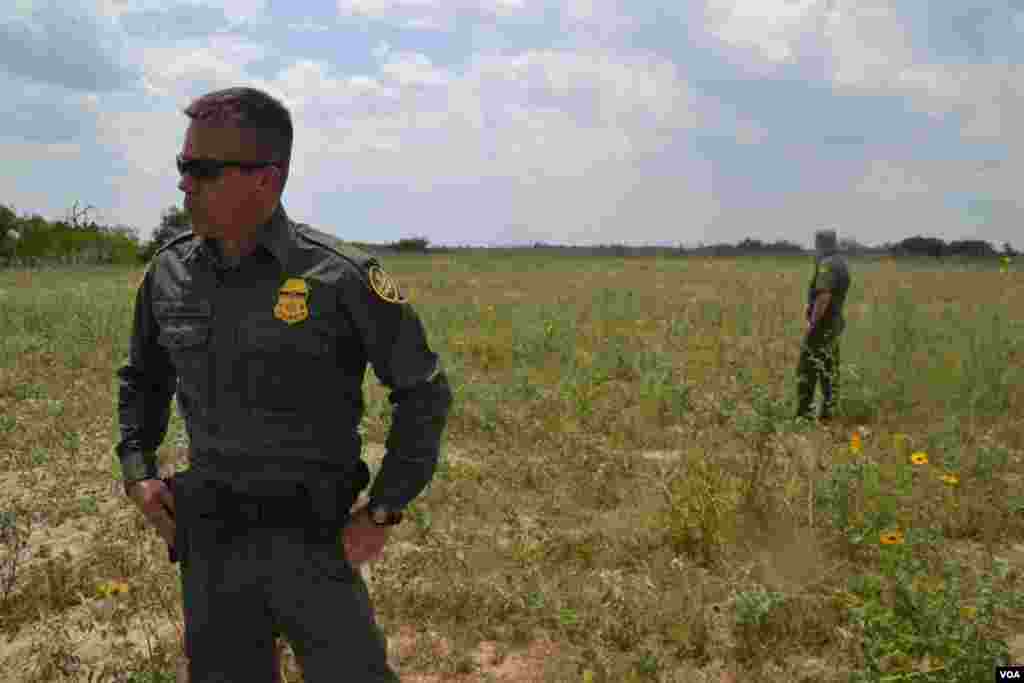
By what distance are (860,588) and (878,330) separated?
24.3ft

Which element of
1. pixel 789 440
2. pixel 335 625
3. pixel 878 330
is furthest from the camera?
pixel 878 330

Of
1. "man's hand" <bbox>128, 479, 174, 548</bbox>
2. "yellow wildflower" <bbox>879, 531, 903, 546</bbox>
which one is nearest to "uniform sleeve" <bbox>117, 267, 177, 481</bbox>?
"man's hand" <bbox>128, 479, 174, 548</bbox>

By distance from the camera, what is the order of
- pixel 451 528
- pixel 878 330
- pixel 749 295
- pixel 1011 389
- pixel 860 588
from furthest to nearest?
pixel 749 295 < pixel 878 330 < pixel 1011 389 < pixel 451 528 < pixel 860 588

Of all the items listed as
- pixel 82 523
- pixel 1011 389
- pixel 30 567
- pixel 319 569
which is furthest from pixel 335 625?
pixel 1011 389

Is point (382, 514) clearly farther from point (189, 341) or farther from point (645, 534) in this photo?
point (645, 534)

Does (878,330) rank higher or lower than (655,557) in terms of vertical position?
higher

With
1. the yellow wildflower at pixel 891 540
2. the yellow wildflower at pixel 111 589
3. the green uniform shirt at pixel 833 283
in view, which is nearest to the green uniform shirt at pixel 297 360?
the yellow wildflower at pixel 111 589

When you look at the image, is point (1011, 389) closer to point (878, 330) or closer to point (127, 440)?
point (878, 330)

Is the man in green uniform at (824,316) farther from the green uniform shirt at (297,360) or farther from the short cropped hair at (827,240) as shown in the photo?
the green uniform shirt at (297,360)

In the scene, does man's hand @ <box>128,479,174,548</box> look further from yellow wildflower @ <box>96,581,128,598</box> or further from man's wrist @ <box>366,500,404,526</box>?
yellow wildflower @ <box>96,581,128,598</box>

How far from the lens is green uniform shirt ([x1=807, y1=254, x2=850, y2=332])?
715cm

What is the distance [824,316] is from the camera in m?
7.23

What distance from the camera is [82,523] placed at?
16.0 ft

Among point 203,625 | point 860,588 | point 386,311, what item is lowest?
point 860,588
